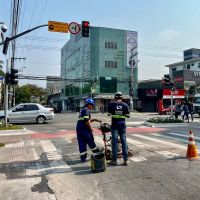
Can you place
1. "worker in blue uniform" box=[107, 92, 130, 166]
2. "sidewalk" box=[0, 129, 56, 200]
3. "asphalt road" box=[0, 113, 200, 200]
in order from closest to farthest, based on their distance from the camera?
"asphalt road" box=[0, 113, 200, 200] → "sidewalk" box=[0, 129, 56, 200] → "worker in blue uniform" box=[107, 92, 130, 166]

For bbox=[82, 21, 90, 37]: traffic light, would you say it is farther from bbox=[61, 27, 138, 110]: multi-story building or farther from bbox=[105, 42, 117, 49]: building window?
bbox=[105, 42, 117, 49]: building window

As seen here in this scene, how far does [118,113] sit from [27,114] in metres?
17.3

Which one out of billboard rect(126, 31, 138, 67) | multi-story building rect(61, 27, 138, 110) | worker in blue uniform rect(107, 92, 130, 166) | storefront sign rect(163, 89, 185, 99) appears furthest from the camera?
billboard rect(126, 31, 138, 67)

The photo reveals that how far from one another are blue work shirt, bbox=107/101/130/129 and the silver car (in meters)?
17.0

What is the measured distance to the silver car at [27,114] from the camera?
2377 centimetres

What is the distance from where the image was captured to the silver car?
23.8 metres

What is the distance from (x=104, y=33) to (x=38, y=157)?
187ft

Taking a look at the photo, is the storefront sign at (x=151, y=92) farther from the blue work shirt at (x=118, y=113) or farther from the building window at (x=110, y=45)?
the blue work shirt at (x=118, y=113)

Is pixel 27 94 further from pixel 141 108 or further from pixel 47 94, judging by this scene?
pixel 47 94

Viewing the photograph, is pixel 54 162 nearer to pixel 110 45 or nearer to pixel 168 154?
pixel 168 154

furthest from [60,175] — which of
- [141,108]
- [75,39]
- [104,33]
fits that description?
[75,39]

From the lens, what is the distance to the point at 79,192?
5.90 metres

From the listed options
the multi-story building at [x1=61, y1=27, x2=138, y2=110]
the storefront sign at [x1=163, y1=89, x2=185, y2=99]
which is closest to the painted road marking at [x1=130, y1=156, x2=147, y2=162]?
the storefront sign at [x1=163, y1=89, x2=185, y2=99]

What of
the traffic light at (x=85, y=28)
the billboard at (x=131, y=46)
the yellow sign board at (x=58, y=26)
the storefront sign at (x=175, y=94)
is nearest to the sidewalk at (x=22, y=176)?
the yellow sign board at (x=58, y=26)
